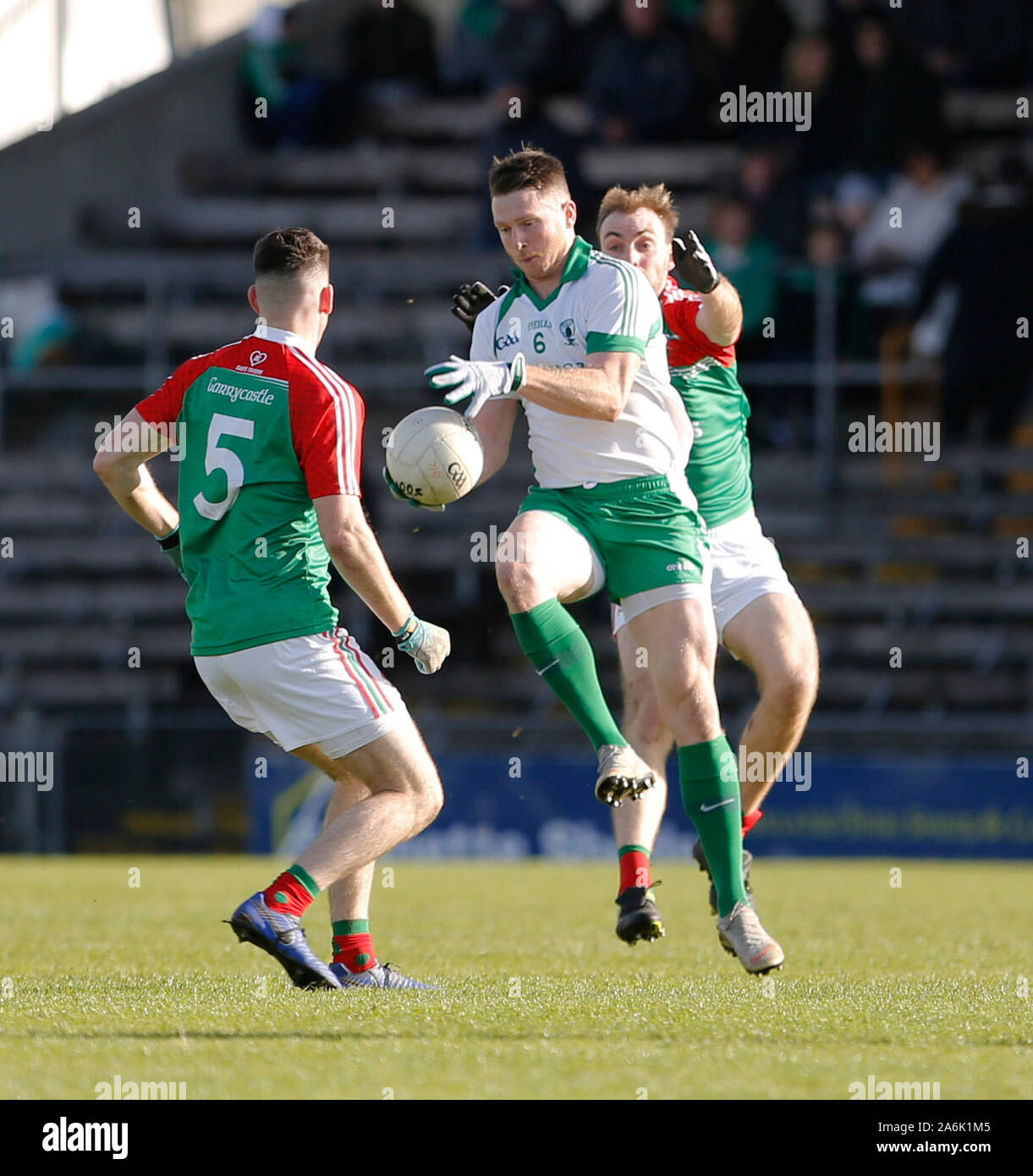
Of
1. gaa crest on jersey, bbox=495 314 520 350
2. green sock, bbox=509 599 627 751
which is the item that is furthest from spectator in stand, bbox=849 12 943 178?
green sock, bbox=509 599 627 751

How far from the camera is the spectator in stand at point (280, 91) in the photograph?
19656mm

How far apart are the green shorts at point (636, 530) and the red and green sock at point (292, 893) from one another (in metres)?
1.42

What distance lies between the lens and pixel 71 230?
20.0 m

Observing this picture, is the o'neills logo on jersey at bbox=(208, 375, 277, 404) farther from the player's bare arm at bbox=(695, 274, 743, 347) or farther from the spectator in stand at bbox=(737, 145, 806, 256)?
the spectator in stand at bbox=(737, 145, 806, 256)

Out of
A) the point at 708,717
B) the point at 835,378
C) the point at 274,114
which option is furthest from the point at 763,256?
the point at 708,717

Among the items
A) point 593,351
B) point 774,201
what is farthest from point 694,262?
point 774,201

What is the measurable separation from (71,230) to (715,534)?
46.5 ft

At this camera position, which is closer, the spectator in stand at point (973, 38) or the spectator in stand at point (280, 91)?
the spectator in stand at point (973, 38)

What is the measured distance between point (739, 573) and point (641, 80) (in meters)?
12.3

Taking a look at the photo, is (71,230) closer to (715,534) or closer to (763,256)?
(763,256)

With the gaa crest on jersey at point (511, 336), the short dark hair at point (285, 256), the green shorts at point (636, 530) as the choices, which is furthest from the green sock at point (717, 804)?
the short dark hair at point (285, 256)

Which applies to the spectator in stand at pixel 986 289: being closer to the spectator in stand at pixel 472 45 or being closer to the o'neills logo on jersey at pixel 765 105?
the o'neills logo on jersey at pixel 765 105

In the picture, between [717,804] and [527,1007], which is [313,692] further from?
[717,804]

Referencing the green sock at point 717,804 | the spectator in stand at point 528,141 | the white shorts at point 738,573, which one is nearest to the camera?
the green sock at point 717,804
